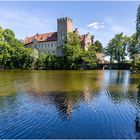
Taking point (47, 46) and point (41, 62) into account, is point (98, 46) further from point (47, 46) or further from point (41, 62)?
point (41, 62)

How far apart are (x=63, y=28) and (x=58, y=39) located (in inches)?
205

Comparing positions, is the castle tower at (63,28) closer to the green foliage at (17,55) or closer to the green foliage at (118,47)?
the green foliage at (17,55)

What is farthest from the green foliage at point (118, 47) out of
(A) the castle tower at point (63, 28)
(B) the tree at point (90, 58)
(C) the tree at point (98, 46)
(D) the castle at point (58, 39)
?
(A) the castle tower at point (63, 28)

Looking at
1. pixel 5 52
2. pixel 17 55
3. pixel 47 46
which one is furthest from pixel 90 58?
pixel 5 52

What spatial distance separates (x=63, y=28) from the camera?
85.3 m

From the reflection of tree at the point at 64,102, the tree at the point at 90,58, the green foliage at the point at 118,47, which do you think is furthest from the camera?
the green foliage at the point at 118,47

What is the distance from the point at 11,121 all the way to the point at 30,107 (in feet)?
11.8

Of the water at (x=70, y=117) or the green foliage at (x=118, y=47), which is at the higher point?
the green foliage at (x=118, y=47)

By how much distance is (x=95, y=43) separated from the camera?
9031 centimetres

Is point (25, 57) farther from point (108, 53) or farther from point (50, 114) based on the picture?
point (50, 114)

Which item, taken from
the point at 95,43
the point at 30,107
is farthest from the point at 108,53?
the point at 30,107

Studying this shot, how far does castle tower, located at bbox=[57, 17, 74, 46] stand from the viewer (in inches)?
3339

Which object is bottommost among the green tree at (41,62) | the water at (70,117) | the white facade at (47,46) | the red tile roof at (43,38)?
the water at (70,117)

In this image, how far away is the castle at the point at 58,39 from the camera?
85.4 metres
